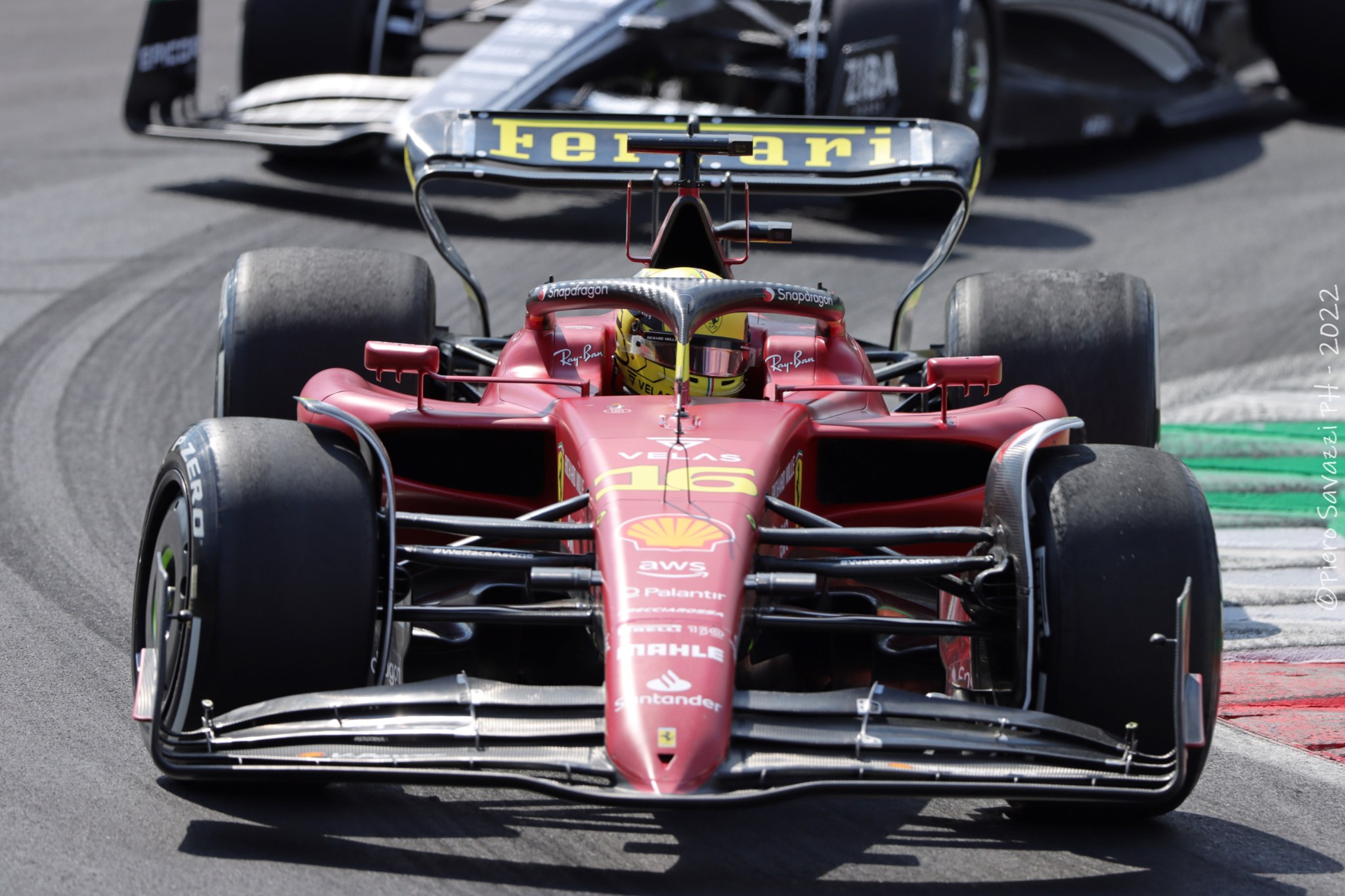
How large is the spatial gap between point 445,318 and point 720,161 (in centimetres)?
295

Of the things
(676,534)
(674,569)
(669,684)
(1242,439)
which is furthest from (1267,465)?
(669,684)

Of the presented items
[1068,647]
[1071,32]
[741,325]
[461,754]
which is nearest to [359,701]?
[461,754]

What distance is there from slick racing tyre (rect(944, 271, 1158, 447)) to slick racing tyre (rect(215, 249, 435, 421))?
214cm

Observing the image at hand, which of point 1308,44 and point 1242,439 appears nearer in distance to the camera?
point 1242,439

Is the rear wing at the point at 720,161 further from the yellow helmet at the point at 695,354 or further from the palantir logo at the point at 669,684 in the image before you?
the palantir logo at the point at 669,684

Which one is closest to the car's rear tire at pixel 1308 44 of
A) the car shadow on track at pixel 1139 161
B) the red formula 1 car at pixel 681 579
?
the car shadow on track at pixel 1139 161

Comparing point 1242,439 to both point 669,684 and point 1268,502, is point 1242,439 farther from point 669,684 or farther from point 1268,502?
point 669,684

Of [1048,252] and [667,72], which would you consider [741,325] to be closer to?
[1048,252]

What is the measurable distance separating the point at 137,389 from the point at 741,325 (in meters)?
4.01

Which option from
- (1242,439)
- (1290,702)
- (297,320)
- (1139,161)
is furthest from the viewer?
(1139,161)

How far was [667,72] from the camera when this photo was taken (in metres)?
12.8

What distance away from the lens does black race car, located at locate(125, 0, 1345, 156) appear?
38.6ft

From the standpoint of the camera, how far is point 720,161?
24.3 ft

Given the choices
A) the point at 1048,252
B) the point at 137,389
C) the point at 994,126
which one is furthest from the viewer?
the point at 994,126
